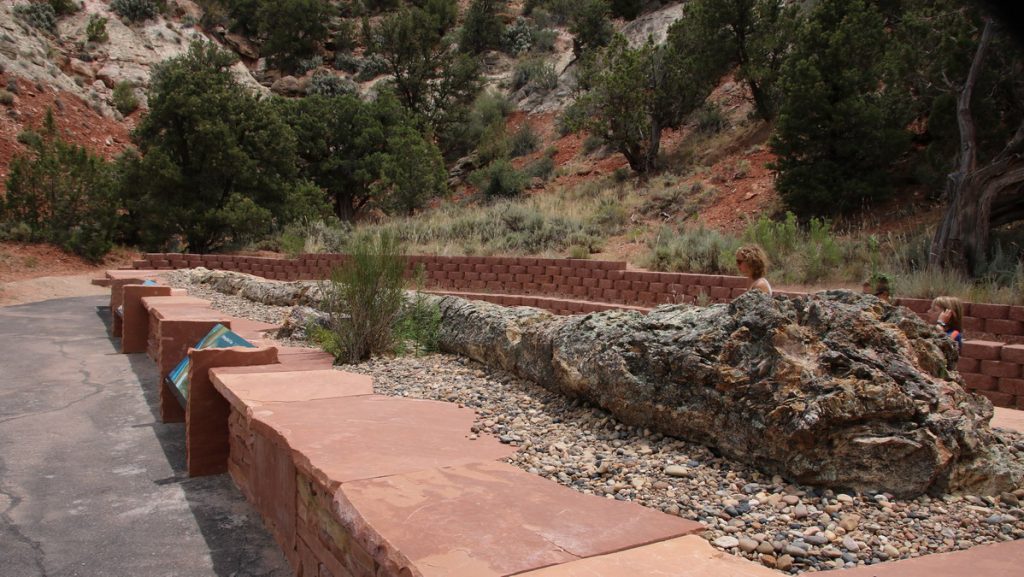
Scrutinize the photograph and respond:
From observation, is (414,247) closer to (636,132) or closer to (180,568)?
(636,132)

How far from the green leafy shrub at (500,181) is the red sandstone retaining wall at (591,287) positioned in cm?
1132

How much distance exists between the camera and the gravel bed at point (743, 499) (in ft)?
7.97

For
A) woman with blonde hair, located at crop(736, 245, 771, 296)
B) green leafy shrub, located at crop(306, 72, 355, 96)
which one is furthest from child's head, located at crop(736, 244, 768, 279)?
green leafy shrub, located at crop(306, 72, 355, 96)

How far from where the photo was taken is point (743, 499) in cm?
285

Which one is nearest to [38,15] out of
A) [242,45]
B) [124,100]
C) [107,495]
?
[124,100]

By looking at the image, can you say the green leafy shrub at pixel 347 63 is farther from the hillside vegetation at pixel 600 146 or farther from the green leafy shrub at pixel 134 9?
the green leafy shrub at pixel 134 9

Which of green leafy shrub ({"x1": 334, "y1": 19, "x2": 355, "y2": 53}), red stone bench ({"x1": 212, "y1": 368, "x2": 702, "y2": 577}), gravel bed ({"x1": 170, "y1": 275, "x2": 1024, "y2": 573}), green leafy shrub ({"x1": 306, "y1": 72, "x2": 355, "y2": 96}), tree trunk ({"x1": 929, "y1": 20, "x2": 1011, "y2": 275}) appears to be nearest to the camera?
red stone bench ({"x1": 212, "y1": 368, "x2": 702, "y2": 577})

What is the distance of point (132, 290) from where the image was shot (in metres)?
8.42

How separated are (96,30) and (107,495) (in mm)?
39829

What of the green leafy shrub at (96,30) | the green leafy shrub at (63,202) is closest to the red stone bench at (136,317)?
the green leafy shrub at (63,202)

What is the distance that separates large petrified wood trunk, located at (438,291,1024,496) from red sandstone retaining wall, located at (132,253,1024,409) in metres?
3.50

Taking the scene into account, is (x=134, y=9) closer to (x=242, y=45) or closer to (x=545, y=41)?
(x=242, y=45)

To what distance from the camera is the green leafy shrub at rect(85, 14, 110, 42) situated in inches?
1412

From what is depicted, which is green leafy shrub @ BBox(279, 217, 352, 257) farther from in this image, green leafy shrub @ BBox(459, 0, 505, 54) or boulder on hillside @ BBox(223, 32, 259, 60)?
boulder on hillside @ BBox(223, 32, 259, 60)
